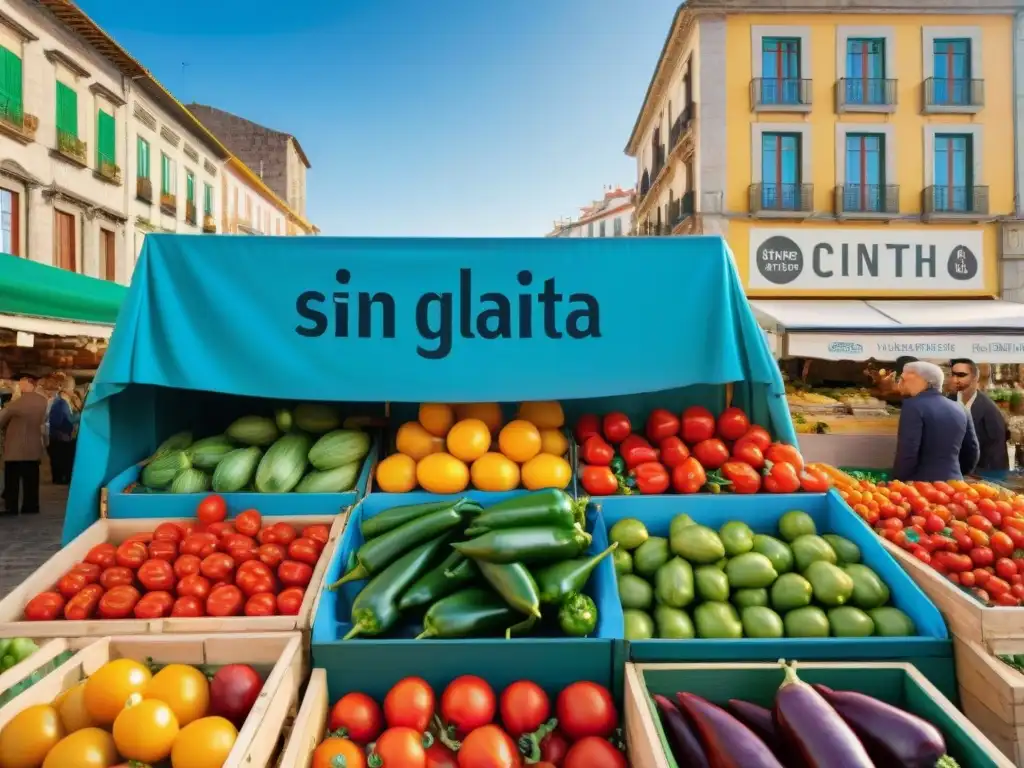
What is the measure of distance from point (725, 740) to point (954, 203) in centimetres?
1901

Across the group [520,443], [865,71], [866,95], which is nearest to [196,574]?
[520,443]

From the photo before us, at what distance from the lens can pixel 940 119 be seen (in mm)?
16250

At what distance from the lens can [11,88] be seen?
1298 centimetres

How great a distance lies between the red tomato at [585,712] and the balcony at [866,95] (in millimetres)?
18495

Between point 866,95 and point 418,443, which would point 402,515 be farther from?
point 866,95

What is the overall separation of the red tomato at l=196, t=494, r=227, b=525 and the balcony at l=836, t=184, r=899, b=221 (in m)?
17.2

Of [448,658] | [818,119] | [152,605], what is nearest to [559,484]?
[448,658]

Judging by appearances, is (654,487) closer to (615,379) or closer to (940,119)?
(615,379)

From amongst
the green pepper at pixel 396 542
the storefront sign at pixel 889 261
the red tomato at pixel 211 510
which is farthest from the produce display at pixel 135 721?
the storefront sign at pixel 889 261

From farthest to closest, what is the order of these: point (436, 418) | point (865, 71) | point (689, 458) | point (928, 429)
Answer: point (865, 71)
point (928, 429)
point (436, 418)
point (689, 458)

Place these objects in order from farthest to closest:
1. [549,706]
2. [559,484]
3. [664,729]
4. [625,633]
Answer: [559,484] < [625,633] < [549,706] < [664,729]

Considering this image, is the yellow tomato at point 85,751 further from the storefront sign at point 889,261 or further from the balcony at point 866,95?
the balcony at point 866,95

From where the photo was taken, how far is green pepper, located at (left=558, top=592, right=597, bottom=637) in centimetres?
228

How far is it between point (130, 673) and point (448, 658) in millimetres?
1049
